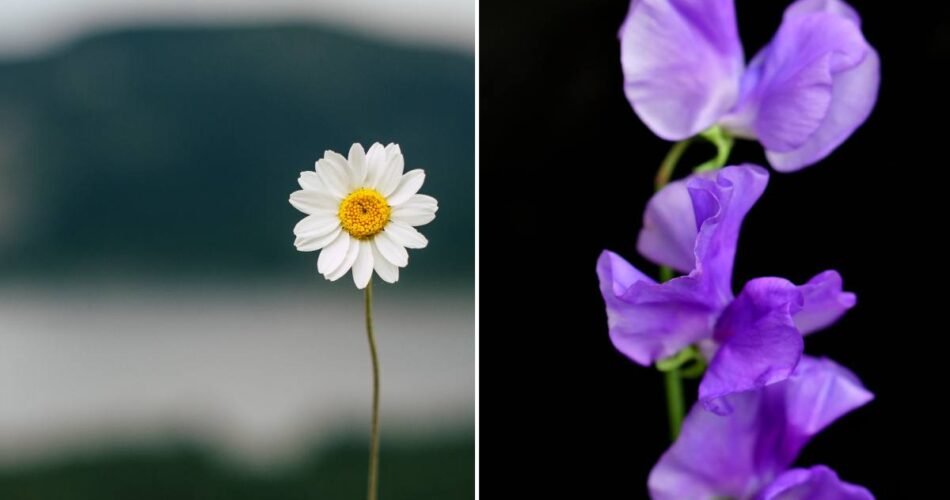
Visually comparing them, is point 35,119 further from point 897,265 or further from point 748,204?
point 897,265

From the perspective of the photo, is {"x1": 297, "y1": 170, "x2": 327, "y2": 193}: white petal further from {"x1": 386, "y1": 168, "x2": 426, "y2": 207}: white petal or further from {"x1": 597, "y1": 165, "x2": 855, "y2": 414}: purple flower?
{"x1": 597, "y1": 165, "x2": 855, "y2": 414}: purple flower

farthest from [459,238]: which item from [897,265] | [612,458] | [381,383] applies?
[897,265]

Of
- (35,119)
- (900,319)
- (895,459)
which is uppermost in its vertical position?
(35,119)

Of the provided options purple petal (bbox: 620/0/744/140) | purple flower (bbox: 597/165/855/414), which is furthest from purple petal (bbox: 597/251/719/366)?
purple petal (bbox: 620/0/744/140)

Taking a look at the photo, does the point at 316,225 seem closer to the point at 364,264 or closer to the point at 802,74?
the point at 364,264

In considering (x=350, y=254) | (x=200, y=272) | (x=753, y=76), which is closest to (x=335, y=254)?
(x=350, y=254)

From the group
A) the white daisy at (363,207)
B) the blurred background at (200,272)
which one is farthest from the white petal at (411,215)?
the blurred background at (200,272)
